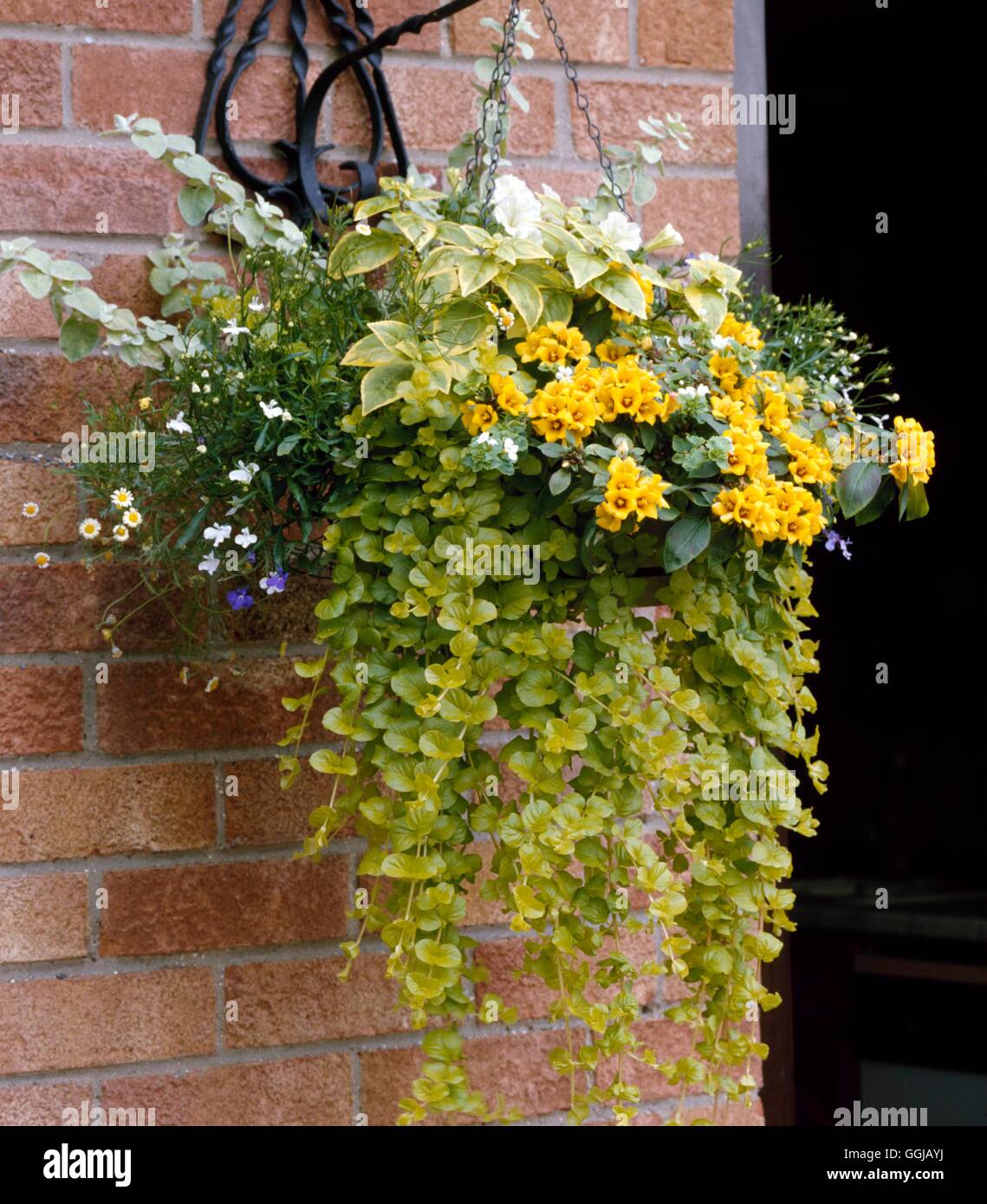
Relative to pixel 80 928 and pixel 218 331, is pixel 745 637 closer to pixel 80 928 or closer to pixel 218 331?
pixel 218 331

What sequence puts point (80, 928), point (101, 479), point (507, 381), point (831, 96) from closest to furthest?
point (507, 381), point (101, 479), point (80, 928), point (831, 96)

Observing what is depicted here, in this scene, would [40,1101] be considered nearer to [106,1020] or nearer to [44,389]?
[106,1020]

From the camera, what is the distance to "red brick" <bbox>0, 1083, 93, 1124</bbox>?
1153 millimetres

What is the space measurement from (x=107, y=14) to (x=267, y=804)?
2.61 ft

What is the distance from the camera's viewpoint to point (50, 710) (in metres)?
1.18

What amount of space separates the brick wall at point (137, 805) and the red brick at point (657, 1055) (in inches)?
3.3

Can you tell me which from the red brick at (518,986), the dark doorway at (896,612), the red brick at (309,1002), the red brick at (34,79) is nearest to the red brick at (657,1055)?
the red brick at (518,986)

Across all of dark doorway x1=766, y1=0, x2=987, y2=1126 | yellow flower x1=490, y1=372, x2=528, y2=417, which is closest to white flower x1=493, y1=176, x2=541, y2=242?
yellow flower x1=490, y1=372, x2=528, y2=417

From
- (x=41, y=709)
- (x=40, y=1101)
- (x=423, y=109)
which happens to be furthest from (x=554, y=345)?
(x=40, y=1101)

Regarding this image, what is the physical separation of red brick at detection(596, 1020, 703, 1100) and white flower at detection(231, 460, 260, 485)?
2.38 ft

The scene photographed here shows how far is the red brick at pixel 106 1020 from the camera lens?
3.80 ft

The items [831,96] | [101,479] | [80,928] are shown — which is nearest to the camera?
[101,479]
